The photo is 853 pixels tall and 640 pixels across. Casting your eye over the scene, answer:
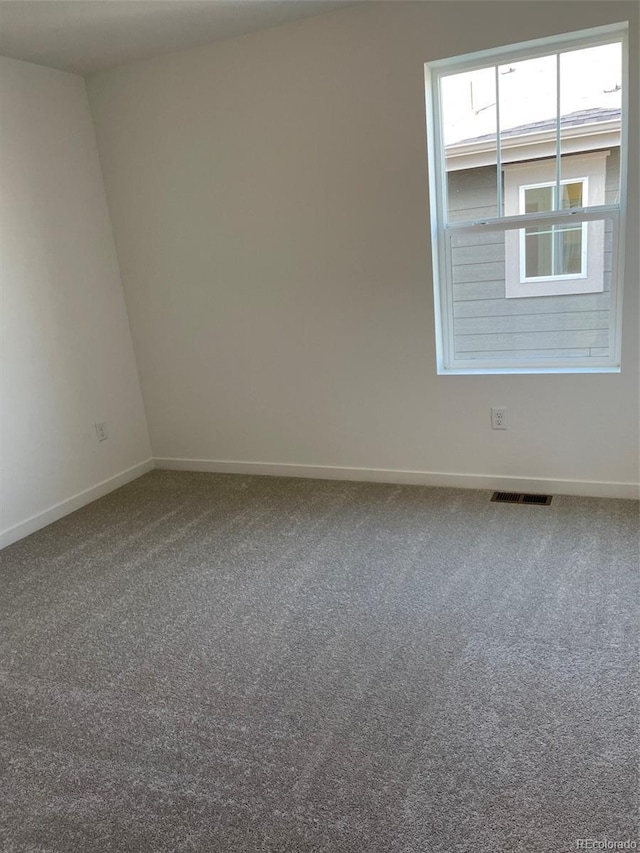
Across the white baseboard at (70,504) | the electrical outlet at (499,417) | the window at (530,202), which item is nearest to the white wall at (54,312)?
the white baseboard at (70,504)

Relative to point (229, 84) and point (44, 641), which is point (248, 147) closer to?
point (229, 84)

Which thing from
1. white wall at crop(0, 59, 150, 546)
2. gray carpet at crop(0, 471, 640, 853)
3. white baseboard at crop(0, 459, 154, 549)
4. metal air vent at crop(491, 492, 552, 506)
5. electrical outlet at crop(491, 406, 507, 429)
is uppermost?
white wall at crop(0, 59, 150, 546)

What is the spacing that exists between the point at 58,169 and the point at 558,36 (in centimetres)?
277

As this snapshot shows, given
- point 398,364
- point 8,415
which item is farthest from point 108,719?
point 398,364

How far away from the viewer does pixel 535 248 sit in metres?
3.13

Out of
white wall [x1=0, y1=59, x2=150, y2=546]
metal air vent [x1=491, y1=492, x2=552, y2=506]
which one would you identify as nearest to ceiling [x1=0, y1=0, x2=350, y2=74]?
white wall [x1=0, y1=59, x2=150, y2=546]

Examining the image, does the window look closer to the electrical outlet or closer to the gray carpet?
the electrical outlet

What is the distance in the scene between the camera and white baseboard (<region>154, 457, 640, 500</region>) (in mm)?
3178

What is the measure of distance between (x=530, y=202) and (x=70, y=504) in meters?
3.11

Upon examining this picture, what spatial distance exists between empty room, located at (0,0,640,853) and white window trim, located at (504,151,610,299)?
15mm

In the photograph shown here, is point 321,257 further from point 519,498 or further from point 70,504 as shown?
point 70,504

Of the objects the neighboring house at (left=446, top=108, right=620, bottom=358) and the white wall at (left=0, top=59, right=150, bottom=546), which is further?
the white wall at (left=0, top=59, right=150, bottom=546)

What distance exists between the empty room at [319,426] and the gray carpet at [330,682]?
0.04ft

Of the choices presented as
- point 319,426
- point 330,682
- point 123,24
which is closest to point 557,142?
point 319,426
